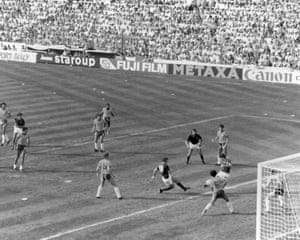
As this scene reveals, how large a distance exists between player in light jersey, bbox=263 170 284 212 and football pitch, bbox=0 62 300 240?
1.02m

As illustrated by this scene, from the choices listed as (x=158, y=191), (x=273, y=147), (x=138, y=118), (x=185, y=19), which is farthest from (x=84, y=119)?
(x=185, y=19)

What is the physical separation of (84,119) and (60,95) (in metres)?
9.06

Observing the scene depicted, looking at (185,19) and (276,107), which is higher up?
(185,19)

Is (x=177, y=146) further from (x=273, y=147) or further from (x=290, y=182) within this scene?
(x=290, y=182)

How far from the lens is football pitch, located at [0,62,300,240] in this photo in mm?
26906

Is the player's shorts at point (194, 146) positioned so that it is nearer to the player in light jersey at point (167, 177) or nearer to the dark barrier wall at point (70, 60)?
the player in light jersey at point (167, 177)

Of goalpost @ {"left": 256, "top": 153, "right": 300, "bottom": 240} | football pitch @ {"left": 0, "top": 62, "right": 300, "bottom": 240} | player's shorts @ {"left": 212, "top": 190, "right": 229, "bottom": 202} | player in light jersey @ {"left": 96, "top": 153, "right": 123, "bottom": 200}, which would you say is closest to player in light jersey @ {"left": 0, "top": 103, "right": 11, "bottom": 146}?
football pitch @ {"left": 0, "top": 62, "right": 300, "bottom": 240}

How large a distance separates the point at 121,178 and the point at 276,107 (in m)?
→ 21.3

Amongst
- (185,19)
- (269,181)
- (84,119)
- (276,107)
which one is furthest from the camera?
(185,19)

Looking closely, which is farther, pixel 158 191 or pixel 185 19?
pixel 185 19

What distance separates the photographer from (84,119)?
45.6 metres

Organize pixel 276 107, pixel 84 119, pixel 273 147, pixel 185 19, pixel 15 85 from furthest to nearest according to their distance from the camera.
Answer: pixel 185 19
pixel 15 85
pixel 276 107
pixel 84 119
pixel 273 147

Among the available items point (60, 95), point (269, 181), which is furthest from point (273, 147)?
point (60, 95)

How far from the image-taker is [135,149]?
38.4 metres
